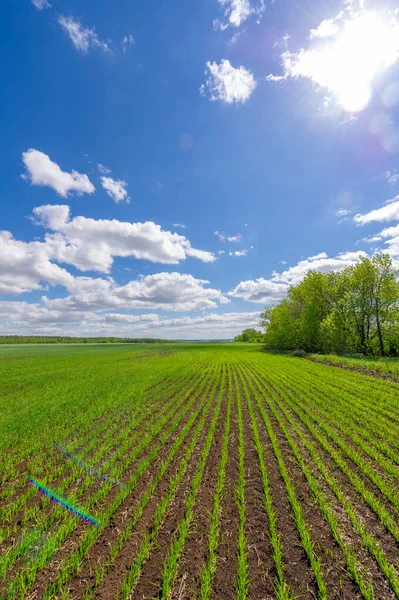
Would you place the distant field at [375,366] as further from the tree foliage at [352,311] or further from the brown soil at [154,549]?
the brown soil at [154,549]

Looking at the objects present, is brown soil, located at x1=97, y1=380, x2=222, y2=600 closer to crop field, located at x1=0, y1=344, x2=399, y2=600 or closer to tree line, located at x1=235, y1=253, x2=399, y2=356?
crop field, located at x1=0, y1=344, x2=399, y2=600

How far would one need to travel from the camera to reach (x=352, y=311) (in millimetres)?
44031

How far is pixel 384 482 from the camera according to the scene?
23.0ft

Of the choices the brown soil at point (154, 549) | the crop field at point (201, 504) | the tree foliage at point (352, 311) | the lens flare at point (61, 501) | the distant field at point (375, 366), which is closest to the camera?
the brown soil at point (154, 549)

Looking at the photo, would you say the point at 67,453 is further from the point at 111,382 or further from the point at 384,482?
the point at 111,382

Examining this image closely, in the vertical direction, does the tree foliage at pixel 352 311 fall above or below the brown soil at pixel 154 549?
above

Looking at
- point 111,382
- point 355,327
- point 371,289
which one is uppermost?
point 371,289

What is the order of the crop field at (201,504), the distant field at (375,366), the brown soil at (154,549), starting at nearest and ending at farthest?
the brown soil at (154,549) → the crop field at (201,504) → the distant field at (375,366)

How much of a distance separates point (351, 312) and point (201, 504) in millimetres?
47658

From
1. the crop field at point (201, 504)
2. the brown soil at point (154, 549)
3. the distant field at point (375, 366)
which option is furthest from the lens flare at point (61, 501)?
the distant field at point (375, 366)

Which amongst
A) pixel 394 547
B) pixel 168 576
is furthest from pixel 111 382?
pixel 394 547

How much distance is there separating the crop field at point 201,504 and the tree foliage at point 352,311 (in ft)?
111

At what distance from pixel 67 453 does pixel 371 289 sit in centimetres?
4869

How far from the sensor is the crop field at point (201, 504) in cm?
424
